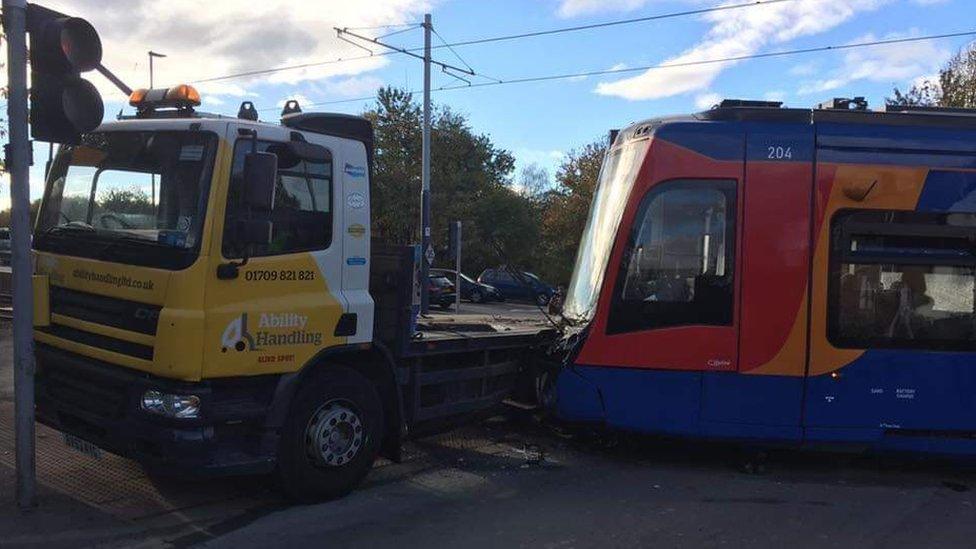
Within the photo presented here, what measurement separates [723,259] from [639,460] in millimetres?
1963

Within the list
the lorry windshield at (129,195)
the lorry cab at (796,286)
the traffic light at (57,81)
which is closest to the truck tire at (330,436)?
the lorry windshield at (129,195)

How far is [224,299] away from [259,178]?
0.78 metres

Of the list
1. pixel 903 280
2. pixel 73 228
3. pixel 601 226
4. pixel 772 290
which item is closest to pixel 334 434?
pixel 73 228

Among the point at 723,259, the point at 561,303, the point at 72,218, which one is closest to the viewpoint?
the point at 72,218

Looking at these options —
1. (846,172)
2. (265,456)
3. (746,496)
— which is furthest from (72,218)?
(846,172)

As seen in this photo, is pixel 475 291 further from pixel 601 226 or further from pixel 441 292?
pixel 601 226

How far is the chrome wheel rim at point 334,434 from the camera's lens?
5.38 meters

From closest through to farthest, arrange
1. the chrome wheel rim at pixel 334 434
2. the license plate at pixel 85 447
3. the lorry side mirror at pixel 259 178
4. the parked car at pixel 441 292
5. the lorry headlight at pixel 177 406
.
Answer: the lorry headlight at pixel 177 406
the lorry side mirror at pixel 259 178
the license plate at pixel 85 447
the chrome wheel rim at pixel 334 434
the parked car at pixel 441 292

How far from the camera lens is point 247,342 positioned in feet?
16.2

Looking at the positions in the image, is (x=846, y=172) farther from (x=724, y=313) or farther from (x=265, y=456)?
(x=265, y=456)

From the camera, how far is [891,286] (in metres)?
6.39

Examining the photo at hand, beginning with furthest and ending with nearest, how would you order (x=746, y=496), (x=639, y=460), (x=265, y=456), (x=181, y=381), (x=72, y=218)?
(x=639, y=460) < (x=746, y=496) < (x=72, y=218) < (x=265, y=456) < (x=181, y=381)

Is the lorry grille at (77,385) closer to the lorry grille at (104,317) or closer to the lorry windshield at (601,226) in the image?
the lorry grille at (104,317)

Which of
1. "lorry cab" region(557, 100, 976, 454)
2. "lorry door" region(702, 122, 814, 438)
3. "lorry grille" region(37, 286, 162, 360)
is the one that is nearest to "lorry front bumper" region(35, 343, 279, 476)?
"lorry grille" region(37, 286, 162, 360)
